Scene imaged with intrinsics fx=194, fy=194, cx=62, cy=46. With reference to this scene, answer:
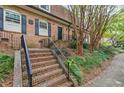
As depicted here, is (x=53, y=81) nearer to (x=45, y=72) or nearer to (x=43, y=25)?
(x=45, y=72)

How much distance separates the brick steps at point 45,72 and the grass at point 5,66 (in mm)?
481

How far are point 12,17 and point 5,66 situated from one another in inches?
234

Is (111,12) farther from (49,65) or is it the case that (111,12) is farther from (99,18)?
(49,65)

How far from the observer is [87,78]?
937cm

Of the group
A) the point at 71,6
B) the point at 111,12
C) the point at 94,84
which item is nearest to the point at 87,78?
the point at 94,84

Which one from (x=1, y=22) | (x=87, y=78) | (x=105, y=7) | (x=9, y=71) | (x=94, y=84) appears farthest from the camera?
(x=105, y=7)

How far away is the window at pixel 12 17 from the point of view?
1199 centimetres

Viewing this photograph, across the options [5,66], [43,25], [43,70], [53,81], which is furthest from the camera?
[43,25]

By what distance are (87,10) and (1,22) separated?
5.88m

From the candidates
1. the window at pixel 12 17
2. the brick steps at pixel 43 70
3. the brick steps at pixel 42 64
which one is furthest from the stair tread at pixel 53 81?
the window at pixel 12 17

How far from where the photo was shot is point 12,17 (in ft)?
40.5

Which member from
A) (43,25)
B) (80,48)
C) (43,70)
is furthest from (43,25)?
(43,70)

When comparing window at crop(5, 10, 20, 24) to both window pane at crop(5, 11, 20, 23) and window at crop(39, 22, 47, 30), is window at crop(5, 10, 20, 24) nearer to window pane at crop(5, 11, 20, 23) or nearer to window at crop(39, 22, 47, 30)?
window pane at crop(5, 11, 20, 23)

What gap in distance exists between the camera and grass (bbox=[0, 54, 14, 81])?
6587mm
